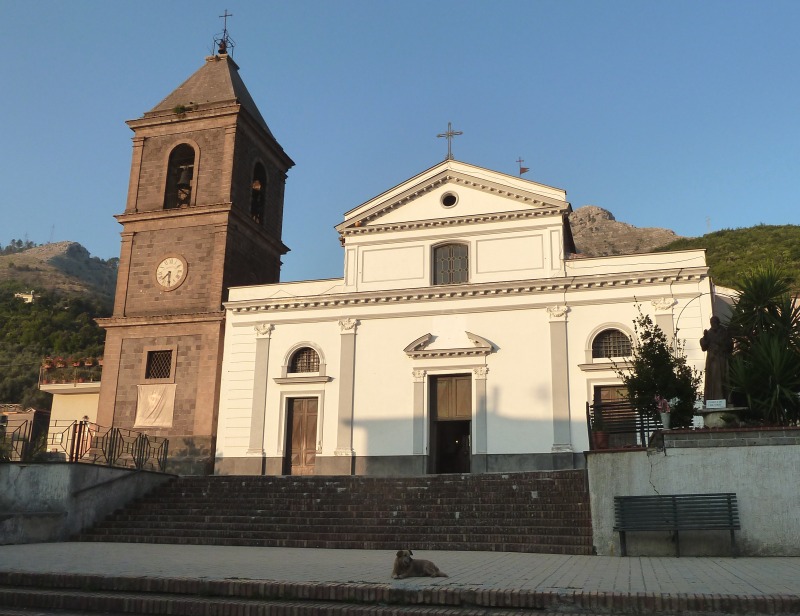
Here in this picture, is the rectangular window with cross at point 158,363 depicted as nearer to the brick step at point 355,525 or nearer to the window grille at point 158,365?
the window grille at point 158,365

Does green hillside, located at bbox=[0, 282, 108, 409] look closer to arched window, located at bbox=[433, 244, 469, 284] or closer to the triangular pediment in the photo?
the triangular pediment

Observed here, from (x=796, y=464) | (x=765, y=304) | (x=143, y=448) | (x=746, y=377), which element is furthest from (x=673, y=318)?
(x=143, y=448)

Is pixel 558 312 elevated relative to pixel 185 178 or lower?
lower

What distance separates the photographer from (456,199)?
24859 millimetres

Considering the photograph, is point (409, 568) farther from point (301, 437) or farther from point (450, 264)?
point (450, 264)

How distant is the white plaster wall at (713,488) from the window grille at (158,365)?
53.4 ft

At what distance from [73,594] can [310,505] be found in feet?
29.9

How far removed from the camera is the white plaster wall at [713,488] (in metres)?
11.9

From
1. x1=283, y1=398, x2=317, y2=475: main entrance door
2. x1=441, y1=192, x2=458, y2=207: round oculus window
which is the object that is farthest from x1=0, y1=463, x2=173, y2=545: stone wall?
x1=441, y1=192, x2=458, y2=207: round oculus window

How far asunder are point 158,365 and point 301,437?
218 inches

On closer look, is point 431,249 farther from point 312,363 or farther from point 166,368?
point 166,368

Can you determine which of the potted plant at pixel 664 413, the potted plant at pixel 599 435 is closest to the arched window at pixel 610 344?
the potted plant at pixel 599 435

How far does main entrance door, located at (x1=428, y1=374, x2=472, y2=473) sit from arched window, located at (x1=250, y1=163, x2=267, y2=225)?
34.1 ft

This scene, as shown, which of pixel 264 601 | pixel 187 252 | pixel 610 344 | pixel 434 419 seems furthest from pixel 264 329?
pixel 264 601
